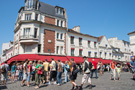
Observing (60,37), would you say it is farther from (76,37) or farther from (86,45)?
(86,45)

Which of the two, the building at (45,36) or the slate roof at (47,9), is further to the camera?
the slate roof at (47,9)

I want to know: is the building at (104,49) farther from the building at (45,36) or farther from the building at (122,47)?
the building at (122,47)

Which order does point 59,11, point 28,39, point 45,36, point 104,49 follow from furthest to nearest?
point 104,49 < point 59,11 < point 45,36 < point 28,39

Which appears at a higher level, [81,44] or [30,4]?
[30,4]

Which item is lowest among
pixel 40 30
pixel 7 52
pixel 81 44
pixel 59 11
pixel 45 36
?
pixel 7 52

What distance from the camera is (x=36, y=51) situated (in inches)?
773

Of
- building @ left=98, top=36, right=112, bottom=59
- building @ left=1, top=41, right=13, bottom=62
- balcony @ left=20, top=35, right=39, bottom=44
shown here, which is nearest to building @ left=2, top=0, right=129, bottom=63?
balcony @ left=20, top=35, right=39, bottom=44

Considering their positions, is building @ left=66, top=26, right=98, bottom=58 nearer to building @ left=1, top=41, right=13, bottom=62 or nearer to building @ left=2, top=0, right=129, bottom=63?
building @ left=2, top=0, right=129, bottom=63

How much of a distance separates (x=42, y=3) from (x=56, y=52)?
10576mm

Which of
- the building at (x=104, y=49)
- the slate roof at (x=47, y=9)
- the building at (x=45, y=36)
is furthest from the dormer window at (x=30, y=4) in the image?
the building at (x=104, y=49)

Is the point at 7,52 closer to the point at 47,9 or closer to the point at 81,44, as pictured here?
the point at 47,9

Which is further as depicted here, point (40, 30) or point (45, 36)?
point (45, 36)

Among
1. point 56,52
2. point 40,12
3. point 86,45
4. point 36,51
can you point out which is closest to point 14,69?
point 36,51

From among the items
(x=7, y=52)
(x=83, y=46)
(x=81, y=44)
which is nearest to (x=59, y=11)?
(x=81, y=44)
